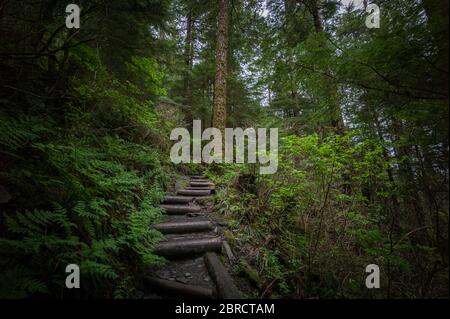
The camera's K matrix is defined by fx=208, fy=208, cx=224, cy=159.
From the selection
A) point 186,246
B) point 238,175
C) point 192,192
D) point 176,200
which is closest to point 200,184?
point 192,192

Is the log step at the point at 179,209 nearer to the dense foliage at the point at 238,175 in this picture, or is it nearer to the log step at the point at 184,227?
the dense foliage at the point at 238,175

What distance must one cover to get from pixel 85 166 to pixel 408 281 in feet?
16.4

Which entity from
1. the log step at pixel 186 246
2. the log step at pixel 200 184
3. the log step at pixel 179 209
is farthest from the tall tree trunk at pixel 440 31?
the log step at pixel 200 184

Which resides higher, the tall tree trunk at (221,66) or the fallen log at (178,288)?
the tall tree trunk at (221,66)

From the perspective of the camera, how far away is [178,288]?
2.57m

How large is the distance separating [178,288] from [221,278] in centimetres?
55

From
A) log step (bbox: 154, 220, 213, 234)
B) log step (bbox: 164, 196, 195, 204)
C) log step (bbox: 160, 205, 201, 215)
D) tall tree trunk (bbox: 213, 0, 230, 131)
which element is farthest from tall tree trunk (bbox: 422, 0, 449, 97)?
tall tree trunk (bbox: 213, 0, 230, 131)

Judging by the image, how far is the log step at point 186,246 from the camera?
3275 millimetres

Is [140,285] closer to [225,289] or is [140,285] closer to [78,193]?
[225,289]

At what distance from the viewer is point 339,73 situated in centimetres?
296

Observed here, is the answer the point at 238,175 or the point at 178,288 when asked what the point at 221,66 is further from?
the point at 178,288

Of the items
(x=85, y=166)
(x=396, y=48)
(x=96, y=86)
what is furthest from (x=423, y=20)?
(x=96, y=86)

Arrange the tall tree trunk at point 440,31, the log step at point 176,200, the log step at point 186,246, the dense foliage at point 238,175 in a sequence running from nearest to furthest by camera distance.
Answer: the tall tree trunk at point 440,31 → the dense foliage at point 238,175 → the log step at point 186,246 → the log step at point 176,200

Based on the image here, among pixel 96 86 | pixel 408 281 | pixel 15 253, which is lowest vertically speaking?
pixel 408 281
